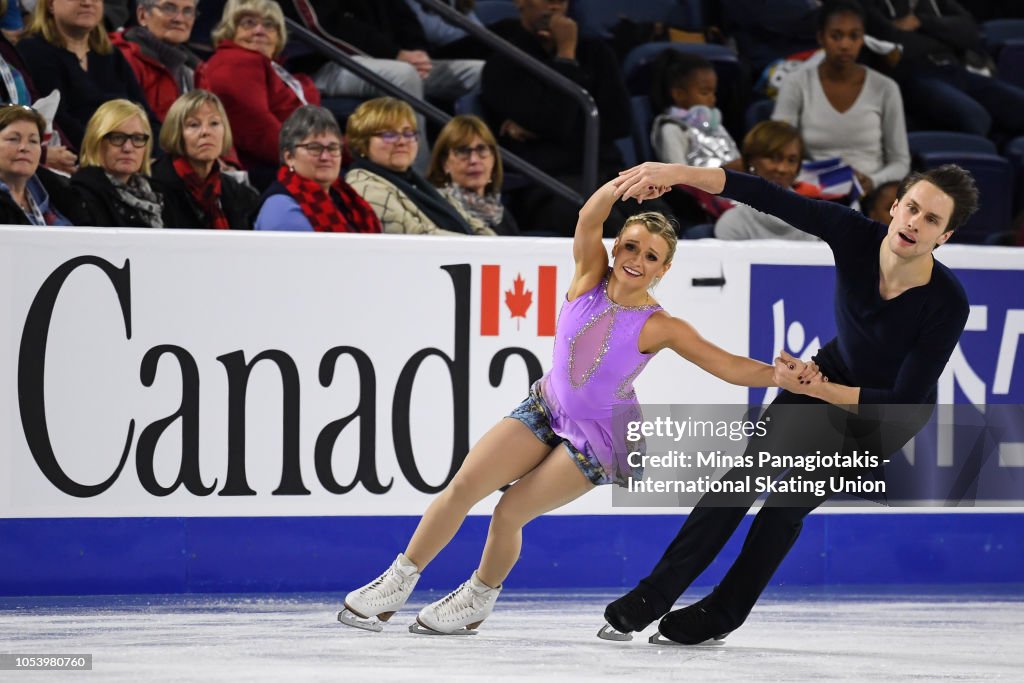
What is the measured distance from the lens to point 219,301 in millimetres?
4789

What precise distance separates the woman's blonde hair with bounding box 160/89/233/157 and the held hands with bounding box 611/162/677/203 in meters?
1.90

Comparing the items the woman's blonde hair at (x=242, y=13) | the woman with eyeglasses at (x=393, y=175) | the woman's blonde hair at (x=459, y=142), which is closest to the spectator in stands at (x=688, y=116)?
the woman's blonde hair at (x=459, y=142)

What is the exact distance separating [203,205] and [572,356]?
1.68 m

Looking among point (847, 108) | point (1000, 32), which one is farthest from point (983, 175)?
point (1000, 32)

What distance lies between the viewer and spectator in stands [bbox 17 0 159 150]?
17.8 feet

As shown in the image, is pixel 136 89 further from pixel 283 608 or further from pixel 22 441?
pixel 283 608

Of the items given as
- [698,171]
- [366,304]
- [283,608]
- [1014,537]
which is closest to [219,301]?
[366,304]

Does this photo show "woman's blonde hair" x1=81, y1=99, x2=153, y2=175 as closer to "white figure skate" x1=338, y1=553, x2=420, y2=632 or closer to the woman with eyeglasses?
the woman with eyeglasses

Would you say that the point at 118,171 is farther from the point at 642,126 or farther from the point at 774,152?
the point at 642,126

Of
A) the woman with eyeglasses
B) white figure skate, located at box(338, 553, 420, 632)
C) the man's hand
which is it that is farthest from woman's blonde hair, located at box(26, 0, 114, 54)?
white figure skate, located at box(338, 553, 420, 632)

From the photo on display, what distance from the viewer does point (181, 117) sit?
5184 mm

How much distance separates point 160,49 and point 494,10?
2277 mm

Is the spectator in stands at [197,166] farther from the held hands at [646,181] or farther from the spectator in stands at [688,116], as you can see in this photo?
the spectator in stands at [688,116]

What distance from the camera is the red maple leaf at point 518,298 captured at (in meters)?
4.99
